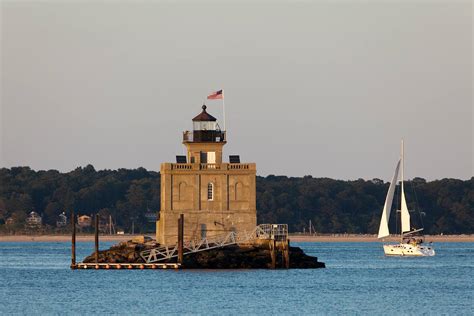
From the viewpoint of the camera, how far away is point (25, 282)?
86625 mm

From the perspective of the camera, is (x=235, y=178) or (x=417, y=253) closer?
(x=235, y=178)

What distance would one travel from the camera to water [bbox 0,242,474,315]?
67375mm

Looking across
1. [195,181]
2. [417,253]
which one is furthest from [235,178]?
[417,253]

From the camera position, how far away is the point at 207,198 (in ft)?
284

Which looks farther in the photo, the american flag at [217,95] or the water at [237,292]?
the american flag at [217,95]

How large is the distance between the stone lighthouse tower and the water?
2.80 metres

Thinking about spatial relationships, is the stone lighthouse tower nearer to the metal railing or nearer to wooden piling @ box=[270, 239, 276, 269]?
the metal railing

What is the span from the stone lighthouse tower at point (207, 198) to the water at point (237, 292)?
110 inches

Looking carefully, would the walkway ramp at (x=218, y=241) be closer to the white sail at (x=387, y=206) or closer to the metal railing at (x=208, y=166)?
the metal railing at (x=208, y=166)

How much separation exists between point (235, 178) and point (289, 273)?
6583mm

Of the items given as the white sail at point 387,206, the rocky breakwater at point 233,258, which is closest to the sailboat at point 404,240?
the white sail at point 387,206

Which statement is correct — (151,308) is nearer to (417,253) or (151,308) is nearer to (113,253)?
(113,253)

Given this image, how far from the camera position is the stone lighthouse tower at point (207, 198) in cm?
8656

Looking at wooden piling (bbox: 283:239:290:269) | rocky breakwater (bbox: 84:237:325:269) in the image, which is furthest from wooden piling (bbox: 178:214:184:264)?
wooden piling (bbox: 283:239:290:269)
